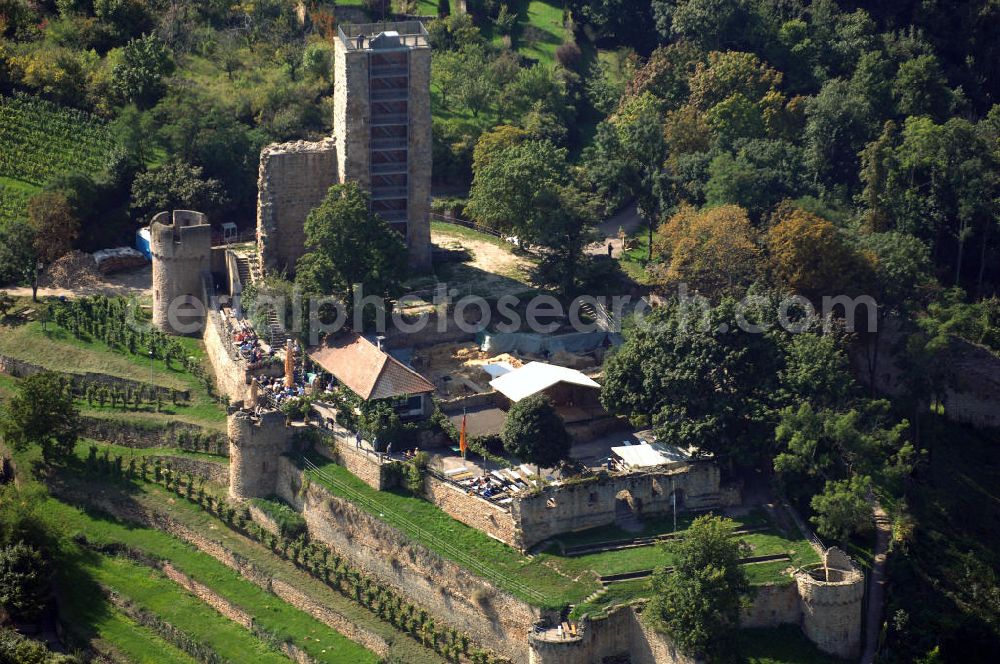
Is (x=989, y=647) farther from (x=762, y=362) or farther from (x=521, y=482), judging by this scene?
(x=521, y=482)

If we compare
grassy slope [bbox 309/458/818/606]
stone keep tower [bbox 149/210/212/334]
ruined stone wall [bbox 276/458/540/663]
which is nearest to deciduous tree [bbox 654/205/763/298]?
grassy slope [bbox 309/458/818/606]

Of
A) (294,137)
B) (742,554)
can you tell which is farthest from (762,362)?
(294,137)

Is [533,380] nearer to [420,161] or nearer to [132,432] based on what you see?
[420,161]

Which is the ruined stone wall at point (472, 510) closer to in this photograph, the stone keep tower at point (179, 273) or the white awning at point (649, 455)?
the white awning at point (649, 455)

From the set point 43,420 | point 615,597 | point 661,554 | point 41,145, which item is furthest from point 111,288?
point 615,597

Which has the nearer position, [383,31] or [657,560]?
[657,560]
